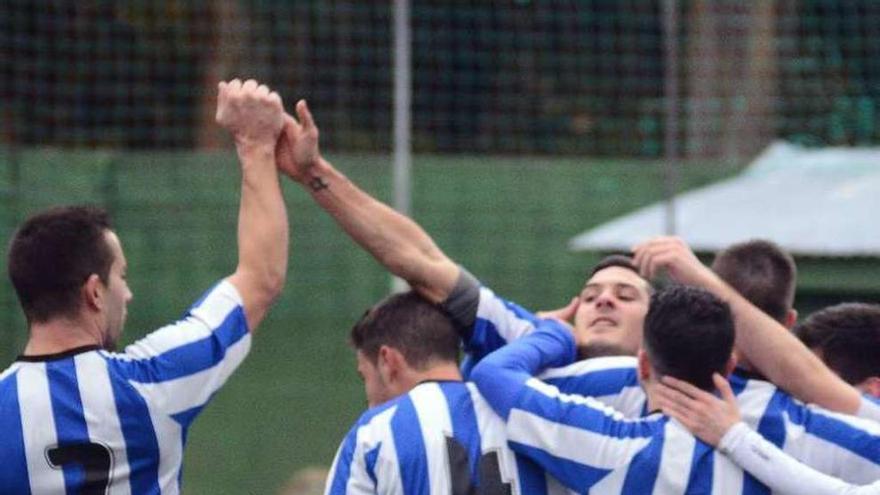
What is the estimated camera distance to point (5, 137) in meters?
10.8

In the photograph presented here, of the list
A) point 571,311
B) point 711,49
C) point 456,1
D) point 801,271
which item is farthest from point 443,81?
point 571,311

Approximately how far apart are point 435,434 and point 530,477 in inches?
9.6

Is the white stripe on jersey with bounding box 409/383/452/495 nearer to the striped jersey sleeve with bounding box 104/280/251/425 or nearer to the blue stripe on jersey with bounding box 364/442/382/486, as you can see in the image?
the blue stripe on jersey with bounding box 364/442/382/486

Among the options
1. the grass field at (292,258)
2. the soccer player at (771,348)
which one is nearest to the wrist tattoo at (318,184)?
the soccer player at (771,348)

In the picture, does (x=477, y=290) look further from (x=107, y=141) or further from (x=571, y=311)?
(x=107, y=141)

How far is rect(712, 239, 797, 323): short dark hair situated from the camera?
452cm

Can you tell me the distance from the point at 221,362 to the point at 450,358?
605mm

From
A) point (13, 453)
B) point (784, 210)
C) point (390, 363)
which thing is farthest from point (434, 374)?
point (784, 210)

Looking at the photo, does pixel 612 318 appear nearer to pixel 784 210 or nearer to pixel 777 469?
pixel 777 469

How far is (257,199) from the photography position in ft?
14.1

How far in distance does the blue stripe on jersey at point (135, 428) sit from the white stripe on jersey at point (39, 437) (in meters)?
0.15

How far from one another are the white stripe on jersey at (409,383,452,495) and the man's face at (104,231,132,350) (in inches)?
28.0

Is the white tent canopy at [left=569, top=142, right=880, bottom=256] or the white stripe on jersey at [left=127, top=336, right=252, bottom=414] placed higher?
the white stripe on jersey at [left=127, top=336, right=252, bottom=414]

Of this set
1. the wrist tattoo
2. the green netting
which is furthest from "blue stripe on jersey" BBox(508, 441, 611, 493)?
the green netting
